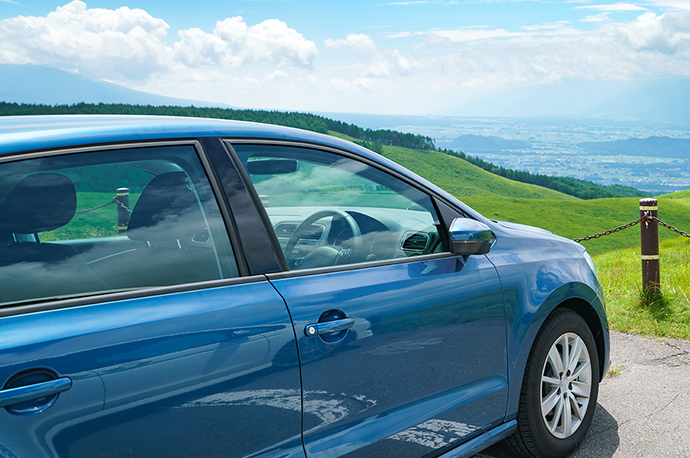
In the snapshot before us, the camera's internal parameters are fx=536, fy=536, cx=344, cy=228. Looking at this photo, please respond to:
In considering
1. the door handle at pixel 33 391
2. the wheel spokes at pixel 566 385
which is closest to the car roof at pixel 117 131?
the door handle at pixel 33 391

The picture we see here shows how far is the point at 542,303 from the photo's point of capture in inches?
105

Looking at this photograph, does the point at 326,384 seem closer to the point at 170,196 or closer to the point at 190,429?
the point at 190,429

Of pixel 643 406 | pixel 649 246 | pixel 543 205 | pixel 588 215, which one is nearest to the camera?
pixel 643 406

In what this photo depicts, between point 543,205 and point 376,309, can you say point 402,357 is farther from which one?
point 543,205

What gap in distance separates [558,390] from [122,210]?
2.35 meters

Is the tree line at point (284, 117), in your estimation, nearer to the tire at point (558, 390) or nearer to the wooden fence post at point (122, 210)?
the tire at point (558, 390)

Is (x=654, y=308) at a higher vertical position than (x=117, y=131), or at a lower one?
lower

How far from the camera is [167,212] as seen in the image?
1770 millimetres

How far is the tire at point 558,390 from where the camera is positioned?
2.68 meters

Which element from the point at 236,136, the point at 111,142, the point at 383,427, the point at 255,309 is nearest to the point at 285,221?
the point at 236,136

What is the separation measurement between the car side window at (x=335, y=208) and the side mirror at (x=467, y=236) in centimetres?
10

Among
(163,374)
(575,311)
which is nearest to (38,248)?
(163,374)

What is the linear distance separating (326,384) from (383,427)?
380 millimetres

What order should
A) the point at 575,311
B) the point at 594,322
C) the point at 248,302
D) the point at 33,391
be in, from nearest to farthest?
the point at 33,391 → the point at 248,302 → the point at 575,311 → the point at 594,322
